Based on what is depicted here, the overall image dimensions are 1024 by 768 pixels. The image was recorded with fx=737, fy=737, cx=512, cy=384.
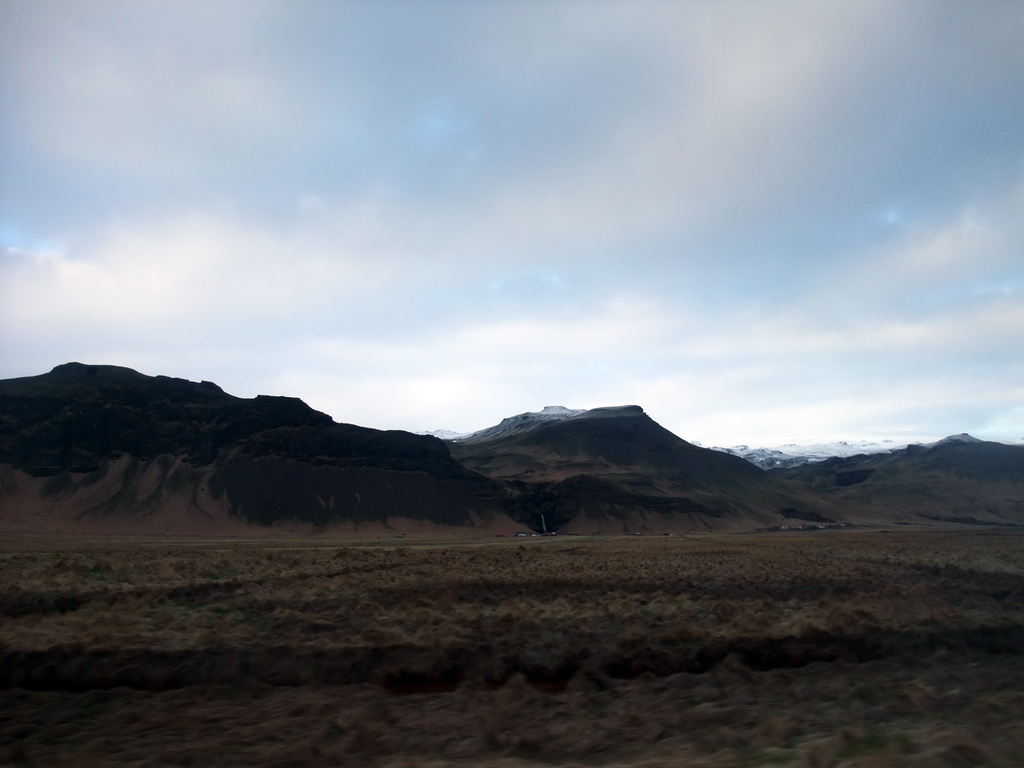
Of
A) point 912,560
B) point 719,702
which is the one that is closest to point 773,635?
point 719,702

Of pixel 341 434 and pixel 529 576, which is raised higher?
pixel 341 434

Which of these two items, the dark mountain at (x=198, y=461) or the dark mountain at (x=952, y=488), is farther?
the dark mountain at (x=952, y=488)

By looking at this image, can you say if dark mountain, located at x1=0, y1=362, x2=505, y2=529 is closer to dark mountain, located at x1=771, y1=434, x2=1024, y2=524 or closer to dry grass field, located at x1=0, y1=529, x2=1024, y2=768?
dry grass field, located at x1=0, y1=529, x2=1024, y2=768

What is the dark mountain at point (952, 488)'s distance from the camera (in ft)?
479

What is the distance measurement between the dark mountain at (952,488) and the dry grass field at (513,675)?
139m

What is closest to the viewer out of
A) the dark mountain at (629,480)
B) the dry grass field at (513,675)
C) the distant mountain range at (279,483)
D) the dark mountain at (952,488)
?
the dry grass field at (513,675)

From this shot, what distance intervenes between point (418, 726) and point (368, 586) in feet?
40.7

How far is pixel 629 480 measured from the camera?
141m

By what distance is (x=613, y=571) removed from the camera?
1074 inches

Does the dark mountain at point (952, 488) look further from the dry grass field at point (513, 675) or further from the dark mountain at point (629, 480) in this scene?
the dry grass field at point (513, 675)

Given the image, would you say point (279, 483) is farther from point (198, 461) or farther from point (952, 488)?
point (952, 488)

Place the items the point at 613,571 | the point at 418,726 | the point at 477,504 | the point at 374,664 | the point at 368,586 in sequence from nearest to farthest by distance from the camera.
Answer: the point at 418,726
the point at 374,664
the point at 368,586
the point at 613,571
the point at 477,504

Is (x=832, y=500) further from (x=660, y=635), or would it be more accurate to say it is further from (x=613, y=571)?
(x=660, y=635)

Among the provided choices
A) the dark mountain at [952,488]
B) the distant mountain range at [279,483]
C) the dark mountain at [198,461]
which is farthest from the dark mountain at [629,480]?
the dark mountain at [952,488]
